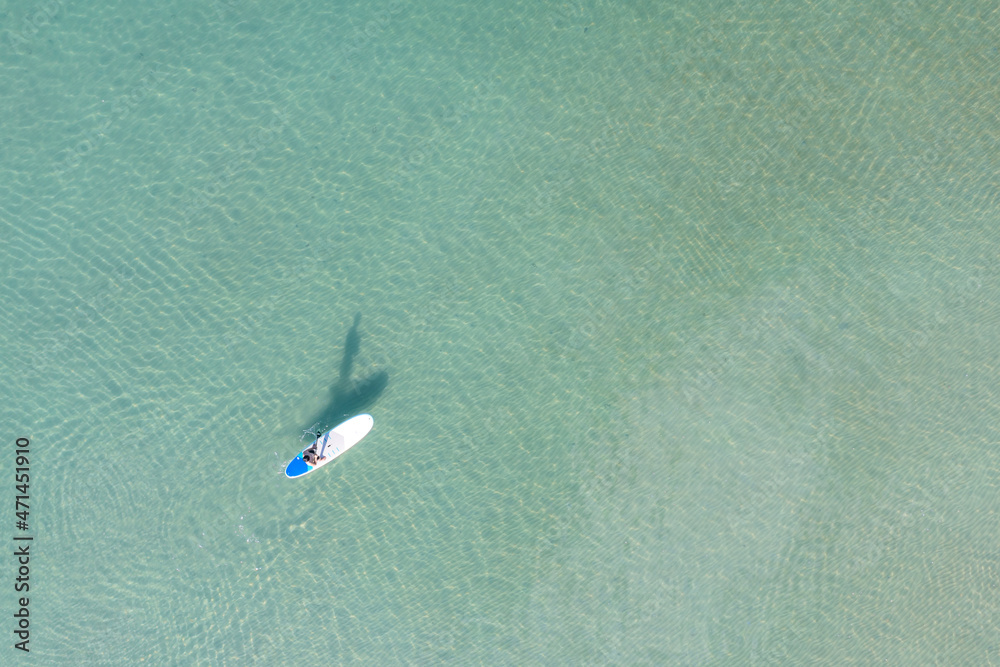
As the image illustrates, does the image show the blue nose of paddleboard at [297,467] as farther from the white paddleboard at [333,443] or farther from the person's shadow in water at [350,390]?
the person's shadow in water at [350,390]

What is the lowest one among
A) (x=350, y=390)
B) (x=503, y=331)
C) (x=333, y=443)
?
(x=503, y=331)

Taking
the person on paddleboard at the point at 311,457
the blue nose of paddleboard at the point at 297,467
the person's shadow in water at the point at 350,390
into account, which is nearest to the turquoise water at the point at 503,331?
the person's shadow in water at the point at 350,390

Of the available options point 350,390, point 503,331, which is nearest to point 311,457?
point 350,390

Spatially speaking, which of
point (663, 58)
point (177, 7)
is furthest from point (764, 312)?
point (177, 7)

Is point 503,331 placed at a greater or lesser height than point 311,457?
lesser

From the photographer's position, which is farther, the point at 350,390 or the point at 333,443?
the point at 350,390

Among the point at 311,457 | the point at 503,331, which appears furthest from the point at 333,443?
the point at 503,331

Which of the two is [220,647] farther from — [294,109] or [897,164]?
[897,164]

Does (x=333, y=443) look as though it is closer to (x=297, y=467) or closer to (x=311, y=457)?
(x=311, y=457)
